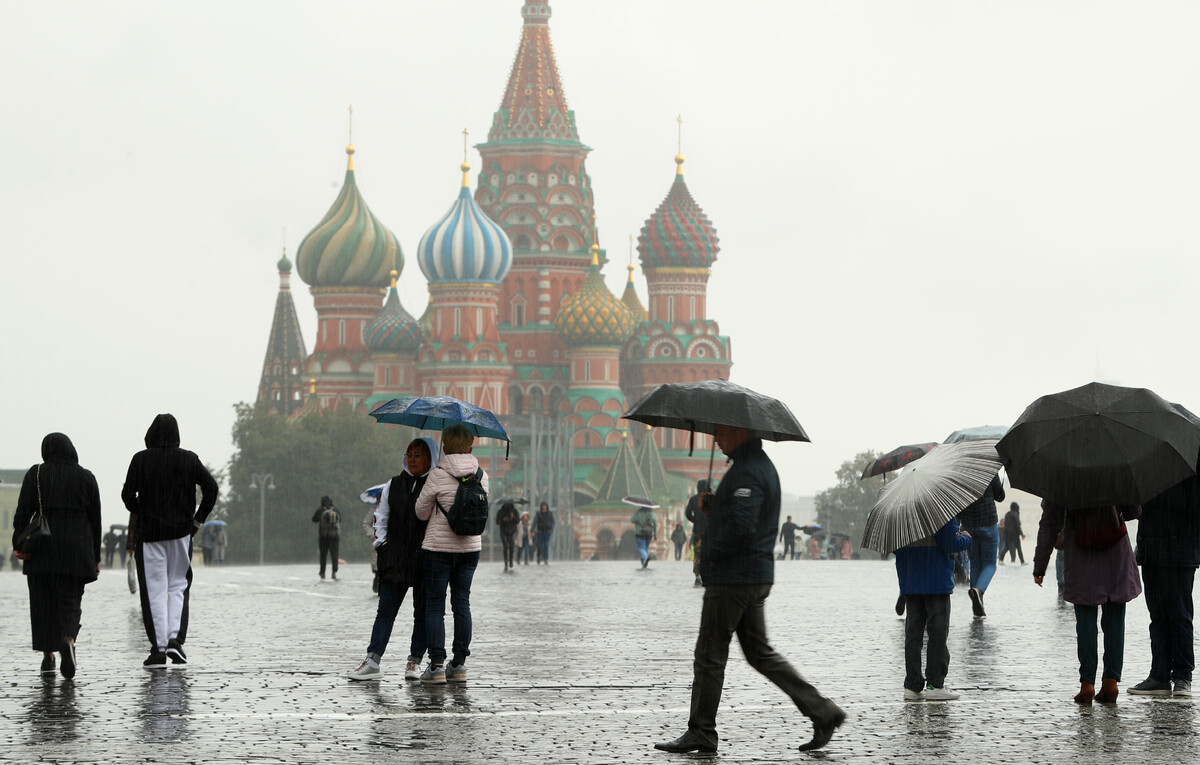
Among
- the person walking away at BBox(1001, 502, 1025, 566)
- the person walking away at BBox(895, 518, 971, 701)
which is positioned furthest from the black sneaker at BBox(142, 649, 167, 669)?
the person walking away at BBox(1001, 502, 1025, 566)

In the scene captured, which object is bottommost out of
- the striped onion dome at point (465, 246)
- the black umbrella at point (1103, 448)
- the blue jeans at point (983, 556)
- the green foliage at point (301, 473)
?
the blue jeans at point (983, 556)

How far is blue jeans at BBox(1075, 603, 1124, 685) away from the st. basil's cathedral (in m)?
87.4

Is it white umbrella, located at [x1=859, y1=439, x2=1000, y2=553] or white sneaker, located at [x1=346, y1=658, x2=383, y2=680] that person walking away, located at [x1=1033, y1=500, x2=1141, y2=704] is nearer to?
white umbrella, located at [x1=859, y1=439, x2=1000, y2=553]

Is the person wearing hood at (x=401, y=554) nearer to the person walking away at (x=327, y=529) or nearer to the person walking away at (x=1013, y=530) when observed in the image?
the person walking away at (x=327, y=529)

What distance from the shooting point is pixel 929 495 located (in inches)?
423

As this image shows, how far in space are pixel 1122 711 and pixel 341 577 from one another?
2045cm

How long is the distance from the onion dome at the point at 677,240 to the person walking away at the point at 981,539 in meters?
88.8

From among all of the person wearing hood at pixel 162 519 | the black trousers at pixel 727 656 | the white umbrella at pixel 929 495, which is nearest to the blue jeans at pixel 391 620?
the person wearing hood at pixel 162 519

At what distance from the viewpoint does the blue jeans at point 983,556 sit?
18625mm

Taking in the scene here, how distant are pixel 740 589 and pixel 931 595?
2.25 meters

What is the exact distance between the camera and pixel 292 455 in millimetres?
90438

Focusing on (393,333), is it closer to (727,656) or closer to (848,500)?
(848,500)

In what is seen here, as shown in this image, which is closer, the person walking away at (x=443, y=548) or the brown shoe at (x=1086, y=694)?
the brown shoe at (x=1086, y=694)

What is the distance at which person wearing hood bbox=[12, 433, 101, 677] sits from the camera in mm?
11773
